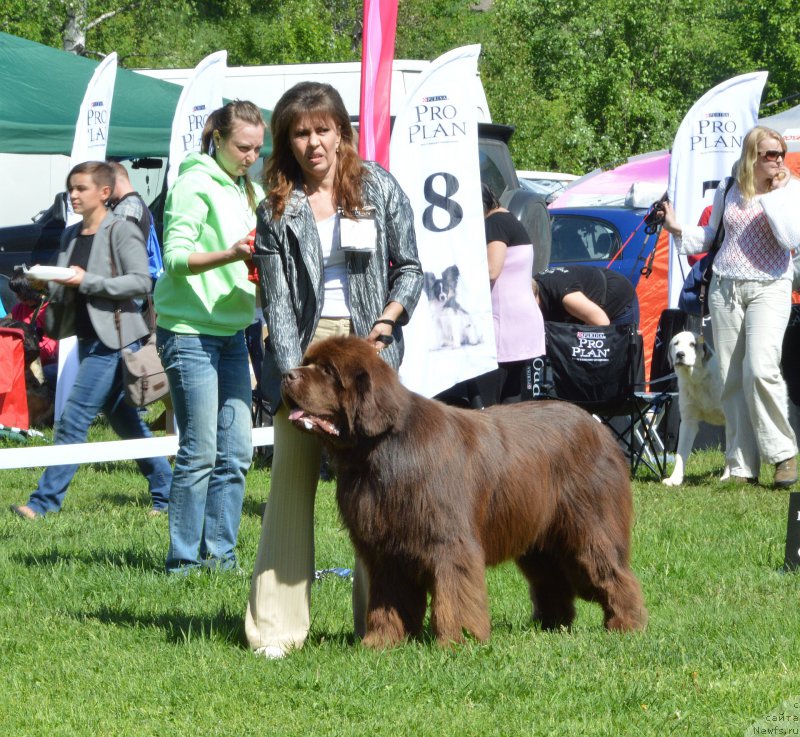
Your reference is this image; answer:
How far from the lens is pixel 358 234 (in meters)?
4.23

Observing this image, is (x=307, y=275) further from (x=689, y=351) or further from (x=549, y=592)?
(x=689, y=351)

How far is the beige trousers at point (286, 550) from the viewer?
176 inches

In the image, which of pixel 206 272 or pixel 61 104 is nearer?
pixel 206 272

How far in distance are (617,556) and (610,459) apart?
1.24 ft

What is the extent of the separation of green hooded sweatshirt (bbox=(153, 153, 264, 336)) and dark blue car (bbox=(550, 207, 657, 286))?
8.21 meters

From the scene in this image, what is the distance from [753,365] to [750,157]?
1.39 meters

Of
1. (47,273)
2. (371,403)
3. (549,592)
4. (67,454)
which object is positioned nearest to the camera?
(371,403)

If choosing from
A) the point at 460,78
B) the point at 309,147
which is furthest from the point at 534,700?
the point at 460,78

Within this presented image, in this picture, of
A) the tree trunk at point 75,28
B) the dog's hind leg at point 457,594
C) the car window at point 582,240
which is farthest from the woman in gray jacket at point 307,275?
the tree trunk at point 75,28

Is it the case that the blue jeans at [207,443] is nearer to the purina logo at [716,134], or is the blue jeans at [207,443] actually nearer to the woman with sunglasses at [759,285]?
the woman with sunglasses at [759,285]

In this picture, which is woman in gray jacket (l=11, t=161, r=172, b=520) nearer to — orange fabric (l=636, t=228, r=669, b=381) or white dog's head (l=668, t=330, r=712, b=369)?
white dog's head (l=668, t=330, r=712, b=369)

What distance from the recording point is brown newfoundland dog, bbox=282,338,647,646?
13.1 feet

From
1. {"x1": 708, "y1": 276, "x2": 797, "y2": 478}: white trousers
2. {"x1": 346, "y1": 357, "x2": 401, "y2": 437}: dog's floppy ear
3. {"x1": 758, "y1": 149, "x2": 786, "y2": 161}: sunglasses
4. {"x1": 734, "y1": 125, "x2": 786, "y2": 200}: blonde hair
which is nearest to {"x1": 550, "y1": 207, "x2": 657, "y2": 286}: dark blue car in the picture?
Result: {"x1": 708, "y1": 276, "x2": 797, "y2": 478}: white trousers

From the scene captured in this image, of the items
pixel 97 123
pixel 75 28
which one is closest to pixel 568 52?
pixel 75 28
